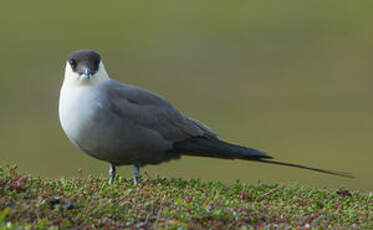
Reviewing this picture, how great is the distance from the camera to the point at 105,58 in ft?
117

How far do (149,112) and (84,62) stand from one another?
92 centimetres

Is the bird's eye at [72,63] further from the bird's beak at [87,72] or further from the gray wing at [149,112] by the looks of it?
the gray wing at [149,112]

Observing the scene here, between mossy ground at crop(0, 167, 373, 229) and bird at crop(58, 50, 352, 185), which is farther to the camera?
bird at crop(58, 50, 352, 185)

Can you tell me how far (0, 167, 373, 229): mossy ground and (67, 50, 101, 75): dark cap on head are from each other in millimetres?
1248

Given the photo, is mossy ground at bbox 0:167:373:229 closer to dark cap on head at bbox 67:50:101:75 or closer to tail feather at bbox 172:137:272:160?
tail feather at bbox 172:137:272:160

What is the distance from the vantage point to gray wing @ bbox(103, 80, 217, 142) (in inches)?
366

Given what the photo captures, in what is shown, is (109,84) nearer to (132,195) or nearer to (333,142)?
(132,195)

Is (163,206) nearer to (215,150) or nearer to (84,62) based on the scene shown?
(215,150)

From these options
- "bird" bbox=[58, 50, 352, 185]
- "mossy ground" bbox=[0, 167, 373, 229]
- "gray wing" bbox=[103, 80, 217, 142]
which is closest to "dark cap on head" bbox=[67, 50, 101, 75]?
"bird" bbox=[58, 50, 352, 185]

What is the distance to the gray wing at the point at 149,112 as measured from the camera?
366 inches

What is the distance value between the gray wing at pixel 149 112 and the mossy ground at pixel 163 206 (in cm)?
67

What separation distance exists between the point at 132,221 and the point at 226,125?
67.5 ft

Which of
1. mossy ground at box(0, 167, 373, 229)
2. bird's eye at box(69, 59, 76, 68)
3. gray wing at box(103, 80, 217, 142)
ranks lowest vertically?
mossy ground at box(0, 167, 373, 229)

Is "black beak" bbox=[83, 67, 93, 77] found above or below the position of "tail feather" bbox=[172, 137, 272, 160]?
above
